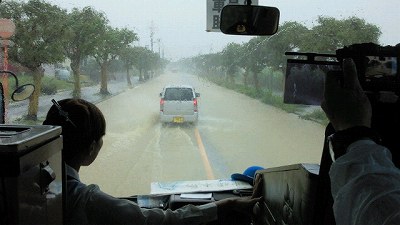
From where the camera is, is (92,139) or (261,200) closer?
(92,139)

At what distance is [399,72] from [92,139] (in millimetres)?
1295

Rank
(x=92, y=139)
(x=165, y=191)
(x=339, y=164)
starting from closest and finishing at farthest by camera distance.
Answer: (x=339, y=164)
(x=92, y=139)
(x=165, y=191)

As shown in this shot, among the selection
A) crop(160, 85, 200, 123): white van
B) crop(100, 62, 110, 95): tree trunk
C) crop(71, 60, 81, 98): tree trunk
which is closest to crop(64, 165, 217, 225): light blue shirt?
crop(71, 60, 81, 98): tree trunk

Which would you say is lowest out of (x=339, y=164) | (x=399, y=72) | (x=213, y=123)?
(x=213, y=123)

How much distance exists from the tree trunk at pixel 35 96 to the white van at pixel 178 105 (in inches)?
256

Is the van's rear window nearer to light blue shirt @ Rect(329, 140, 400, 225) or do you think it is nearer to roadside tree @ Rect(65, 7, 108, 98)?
roadside tree @ Rect(65, 7, 108, 98)

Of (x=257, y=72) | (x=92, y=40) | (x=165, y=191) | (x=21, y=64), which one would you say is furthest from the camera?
(x=257, y=72)

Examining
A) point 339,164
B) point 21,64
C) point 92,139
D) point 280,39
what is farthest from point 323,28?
point 339,164

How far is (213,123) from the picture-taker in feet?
42.4

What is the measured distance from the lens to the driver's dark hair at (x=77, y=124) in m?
1.79

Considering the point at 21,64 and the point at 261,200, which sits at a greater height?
the point at 21,64

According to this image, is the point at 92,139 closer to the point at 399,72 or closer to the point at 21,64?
the point at 399,72

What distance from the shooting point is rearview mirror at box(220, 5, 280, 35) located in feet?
8.80

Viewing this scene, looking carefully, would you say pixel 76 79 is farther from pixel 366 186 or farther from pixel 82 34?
pixel 366 186
